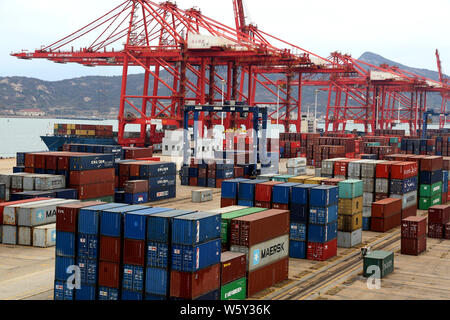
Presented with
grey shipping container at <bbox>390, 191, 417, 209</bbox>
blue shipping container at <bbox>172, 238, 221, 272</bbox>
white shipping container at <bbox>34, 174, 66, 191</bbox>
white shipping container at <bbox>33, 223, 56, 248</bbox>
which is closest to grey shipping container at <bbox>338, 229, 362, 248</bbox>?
grey shipping container at <bbox>390, 191, 417, 209</bbox>

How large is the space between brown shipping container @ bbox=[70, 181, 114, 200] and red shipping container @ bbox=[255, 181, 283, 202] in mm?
18374

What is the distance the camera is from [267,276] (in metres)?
28.5

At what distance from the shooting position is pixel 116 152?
6600cm

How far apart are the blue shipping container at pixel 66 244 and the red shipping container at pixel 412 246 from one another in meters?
22.2

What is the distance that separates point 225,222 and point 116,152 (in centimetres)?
4032

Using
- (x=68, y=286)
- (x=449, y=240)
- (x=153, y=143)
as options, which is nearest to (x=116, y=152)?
(x=449, y=240)

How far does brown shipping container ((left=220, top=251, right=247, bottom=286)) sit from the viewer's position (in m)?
24.7

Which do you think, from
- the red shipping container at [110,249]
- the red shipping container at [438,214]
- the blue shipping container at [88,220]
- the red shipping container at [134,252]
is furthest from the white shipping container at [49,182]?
the red shipping container at [438,214]

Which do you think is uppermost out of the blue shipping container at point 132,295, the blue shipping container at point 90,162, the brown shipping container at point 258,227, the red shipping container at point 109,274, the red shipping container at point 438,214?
the blue shipping container at point 90,162

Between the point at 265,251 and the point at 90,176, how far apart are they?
2511 cm

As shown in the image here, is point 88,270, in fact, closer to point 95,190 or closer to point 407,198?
point 95,190

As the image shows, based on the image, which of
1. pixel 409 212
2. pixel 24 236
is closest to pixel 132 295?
pixel 24 236

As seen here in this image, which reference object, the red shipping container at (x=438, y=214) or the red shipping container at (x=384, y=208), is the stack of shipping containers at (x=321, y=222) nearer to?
the red shipping container at (x=384, y=208)

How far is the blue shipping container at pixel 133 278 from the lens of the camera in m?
23.2
